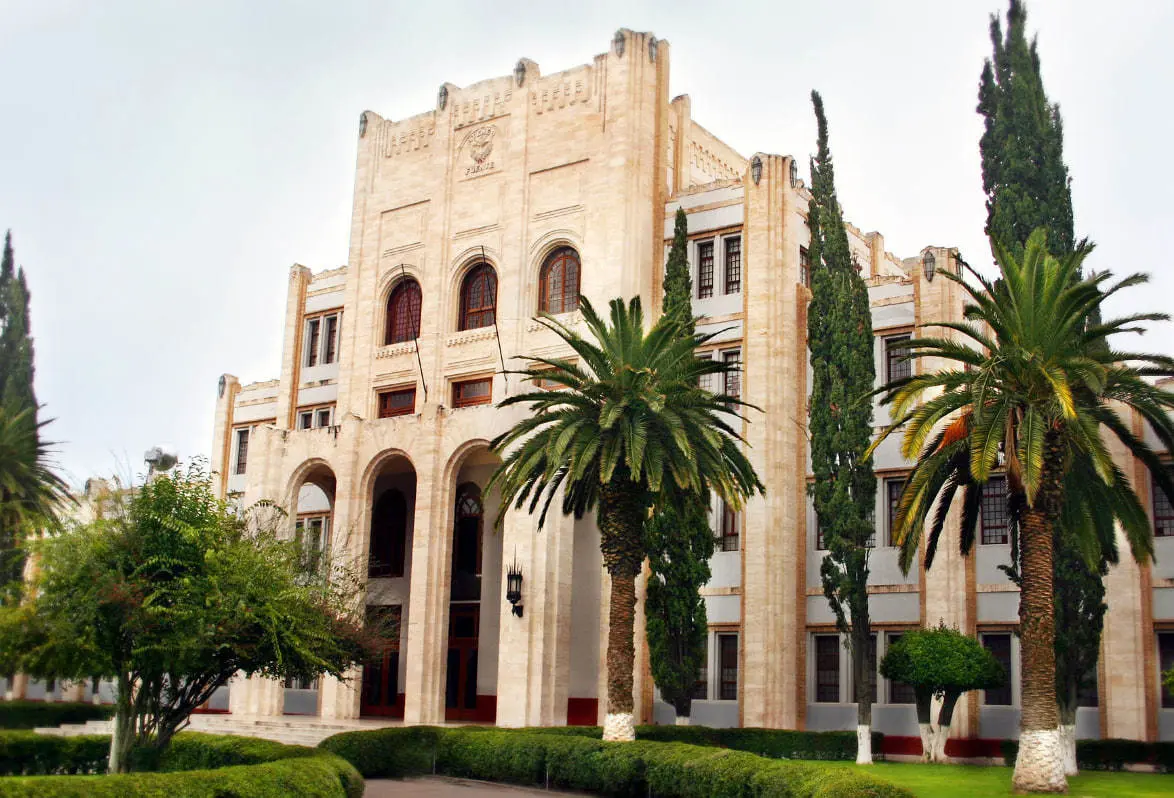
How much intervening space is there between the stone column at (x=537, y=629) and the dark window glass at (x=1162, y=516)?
15817 millimetres

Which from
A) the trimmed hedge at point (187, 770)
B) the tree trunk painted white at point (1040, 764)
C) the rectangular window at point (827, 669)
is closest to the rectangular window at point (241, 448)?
the trimmed hedge at point (187, 770)

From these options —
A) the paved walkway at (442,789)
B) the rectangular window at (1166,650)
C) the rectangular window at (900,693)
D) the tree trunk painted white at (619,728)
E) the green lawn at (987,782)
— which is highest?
the rectangular window at (1166,650)

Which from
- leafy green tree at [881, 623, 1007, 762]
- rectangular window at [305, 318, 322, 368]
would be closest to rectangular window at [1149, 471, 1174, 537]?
leafy green tree at [881, 623, 1007, 762]

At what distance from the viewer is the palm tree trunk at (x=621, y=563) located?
28.7 m

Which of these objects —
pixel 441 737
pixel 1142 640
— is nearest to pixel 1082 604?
pixel 1142 640

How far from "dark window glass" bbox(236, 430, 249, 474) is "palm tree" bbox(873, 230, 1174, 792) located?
32855 millimetres

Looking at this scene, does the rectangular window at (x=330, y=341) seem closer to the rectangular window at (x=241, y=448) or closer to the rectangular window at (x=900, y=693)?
the rectangular window at (x=241, y=448)

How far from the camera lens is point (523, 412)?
121ft

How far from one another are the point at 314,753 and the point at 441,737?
6167 mm

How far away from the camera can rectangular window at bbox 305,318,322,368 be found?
47.9 meters

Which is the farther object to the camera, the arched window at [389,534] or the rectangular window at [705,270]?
the arched window at [389,534]

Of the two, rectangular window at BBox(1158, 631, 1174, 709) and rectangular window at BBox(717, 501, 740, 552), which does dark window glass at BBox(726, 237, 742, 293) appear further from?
rectangular window at BBox(1158, 631, 1174, 709)

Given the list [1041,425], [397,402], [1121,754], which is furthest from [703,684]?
[1041,425]

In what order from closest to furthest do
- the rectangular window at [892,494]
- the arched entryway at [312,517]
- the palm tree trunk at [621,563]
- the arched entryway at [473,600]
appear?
the palm tree trunk at [621,563] < the rectangular window at [892,494] < the arched entryway at [473,600] < the arched entryway at [312,517]
